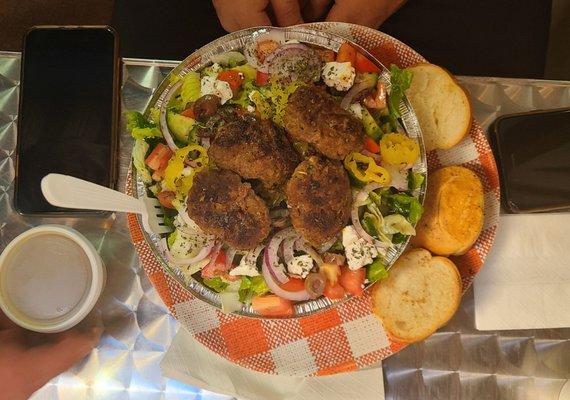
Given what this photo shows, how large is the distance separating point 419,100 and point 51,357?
6.16ft

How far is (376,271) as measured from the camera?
1.92 m

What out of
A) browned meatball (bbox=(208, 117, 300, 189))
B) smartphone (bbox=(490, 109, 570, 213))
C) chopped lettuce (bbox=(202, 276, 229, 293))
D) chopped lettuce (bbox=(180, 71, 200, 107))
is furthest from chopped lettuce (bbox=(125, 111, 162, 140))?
smartphone (bbox=(490, 109, 570, 213))

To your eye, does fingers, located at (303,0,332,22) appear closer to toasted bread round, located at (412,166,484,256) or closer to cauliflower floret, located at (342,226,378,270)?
toasted bread round, located at (412,166,484,256)

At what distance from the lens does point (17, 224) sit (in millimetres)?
2271

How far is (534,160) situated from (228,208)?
1.30 meters

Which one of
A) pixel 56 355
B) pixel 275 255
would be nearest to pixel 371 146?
pixel 275 255

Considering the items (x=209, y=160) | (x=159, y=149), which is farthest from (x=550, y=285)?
(x=159, y=149)

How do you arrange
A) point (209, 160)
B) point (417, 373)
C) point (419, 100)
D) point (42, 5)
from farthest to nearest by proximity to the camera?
1. point (42, 5)
2. point (417, 373)
3. point (419, 100)
4. point (209, 160)

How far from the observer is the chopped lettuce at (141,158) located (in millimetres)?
1910

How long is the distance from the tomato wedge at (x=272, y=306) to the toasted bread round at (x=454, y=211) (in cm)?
63

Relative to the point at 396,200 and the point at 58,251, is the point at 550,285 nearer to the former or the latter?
the point at 396,200

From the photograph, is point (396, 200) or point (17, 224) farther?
point (17, 224)

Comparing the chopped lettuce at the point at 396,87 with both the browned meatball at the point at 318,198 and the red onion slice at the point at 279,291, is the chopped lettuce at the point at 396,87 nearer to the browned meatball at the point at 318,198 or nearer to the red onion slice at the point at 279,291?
the browned meatball at the point at 318,198

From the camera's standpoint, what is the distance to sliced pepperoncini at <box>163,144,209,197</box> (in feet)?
6.19
